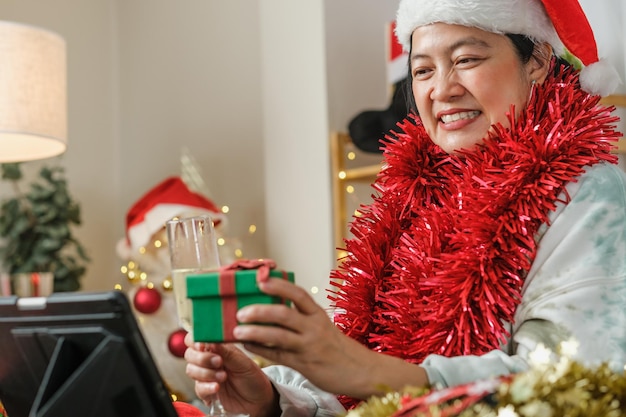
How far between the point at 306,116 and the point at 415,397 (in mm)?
2191

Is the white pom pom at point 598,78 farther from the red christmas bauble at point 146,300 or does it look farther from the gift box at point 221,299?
the red christmas bauble at point 146,300

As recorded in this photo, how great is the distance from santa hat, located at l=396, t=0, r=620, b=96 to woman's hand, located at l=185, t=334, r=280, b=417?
21.8 inches

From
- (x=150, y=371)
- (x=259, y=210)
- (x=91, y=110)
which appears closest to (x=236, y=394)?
(x=150, y=371)

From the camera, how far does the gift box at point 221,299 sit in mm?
765

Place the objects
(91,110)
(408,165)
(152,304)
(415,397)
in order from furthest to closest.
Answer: (91,110), (152,304), (408,165), (415,397)

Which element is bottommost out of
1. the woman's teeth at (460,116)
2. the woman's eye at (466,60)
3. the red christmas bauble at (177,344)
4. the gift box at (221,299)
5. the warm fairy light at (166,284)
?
the red christmas bauble at (177,344)

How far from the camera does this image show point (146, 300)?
2.88 m

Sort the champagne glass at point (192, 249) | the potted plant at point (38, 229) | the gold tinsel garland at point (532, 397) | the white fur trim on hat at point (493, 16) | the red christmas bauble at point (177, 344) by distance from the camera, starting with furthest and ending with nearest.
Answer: the potted plant at point (38, 229) < the red christmas bauble at point (177, 344) < the white fur trim on hat at point (493, 16) < the champagne glass at point (192, 249) < the gold tinsel garland at point (532, 397)

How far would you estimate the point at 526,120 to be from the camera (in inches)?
45.4

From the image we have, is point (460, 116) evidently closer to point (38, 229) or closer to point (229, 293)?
point (229, 293)

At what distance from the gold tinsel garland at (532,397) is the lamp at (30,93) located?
5.77 ft

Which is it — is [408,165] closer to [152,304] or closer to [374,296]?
[374,296]

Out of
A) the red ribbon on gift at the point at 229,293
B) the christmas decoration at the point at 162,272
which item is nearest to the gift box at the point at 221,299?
the red ribbon on gift at the point at 229,293

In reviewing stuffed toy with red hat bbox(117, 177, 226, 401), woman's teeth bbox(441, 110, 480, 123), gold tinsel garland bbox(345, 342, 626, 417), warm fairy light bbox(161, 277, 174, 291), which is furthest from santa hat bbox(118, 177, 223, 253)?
gold tinsel garland bbox(345, 342, 626, 417)
